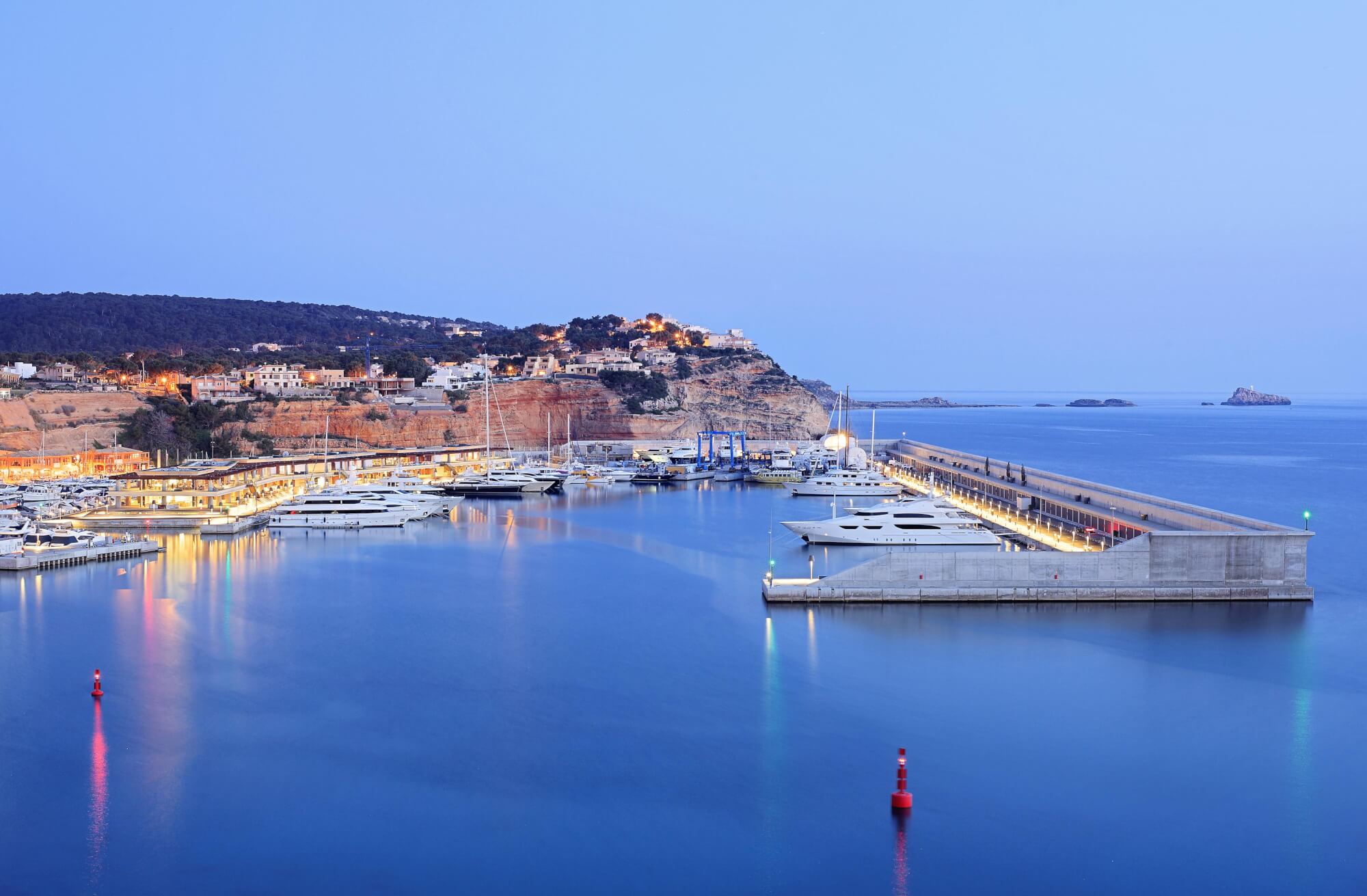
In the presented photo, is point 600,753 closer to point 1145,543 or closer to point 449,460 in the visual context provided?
point 1145,543

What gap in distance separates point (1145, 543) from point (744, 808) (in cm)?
1217

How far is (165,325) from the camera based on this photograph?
5084 inches

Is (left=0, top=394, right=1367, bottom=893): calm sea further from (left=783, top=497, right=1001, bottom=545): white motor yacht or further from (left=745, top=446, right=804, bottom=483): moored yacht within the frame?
(left=745, top=446, right=804, bottom=483): moored yacht

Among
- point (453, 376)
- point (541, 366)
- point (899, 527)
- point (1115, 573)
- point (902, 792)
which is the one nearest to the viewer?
point (902, 792)

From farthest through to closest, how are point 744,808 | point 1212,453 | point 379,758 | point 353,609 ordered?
1. point 1212,453
2. point 353,609
3. point 379,758
4. point 744,808

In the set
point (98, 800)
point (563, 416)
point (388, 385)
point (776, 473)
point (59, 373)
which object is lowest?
point (98, 800)

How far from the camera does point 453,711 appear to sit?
16625 millimetres

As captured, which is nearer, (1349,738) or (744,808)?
(744,808)

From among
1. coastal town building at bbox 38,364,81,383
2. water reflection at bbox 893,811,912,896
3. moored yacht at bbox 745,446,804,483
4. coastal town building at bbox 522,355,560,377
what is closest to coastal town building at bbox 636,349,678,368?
coastal town building at bbox 522,355,560,377

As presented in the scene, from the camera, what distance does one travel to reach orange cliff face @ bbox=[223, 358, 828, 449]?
66.4 metres

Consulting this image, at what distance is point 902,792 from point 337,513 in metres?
26.8

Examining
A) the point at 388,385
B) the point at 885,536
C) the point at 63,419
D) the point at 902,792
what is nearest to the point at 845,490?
the point at 885,536

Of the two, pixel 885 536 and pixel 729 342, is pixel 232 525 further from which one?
pixel 729 342

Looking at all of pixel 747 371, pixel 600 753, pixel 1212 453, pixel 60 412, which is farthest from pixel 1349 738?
pixel 747 371
